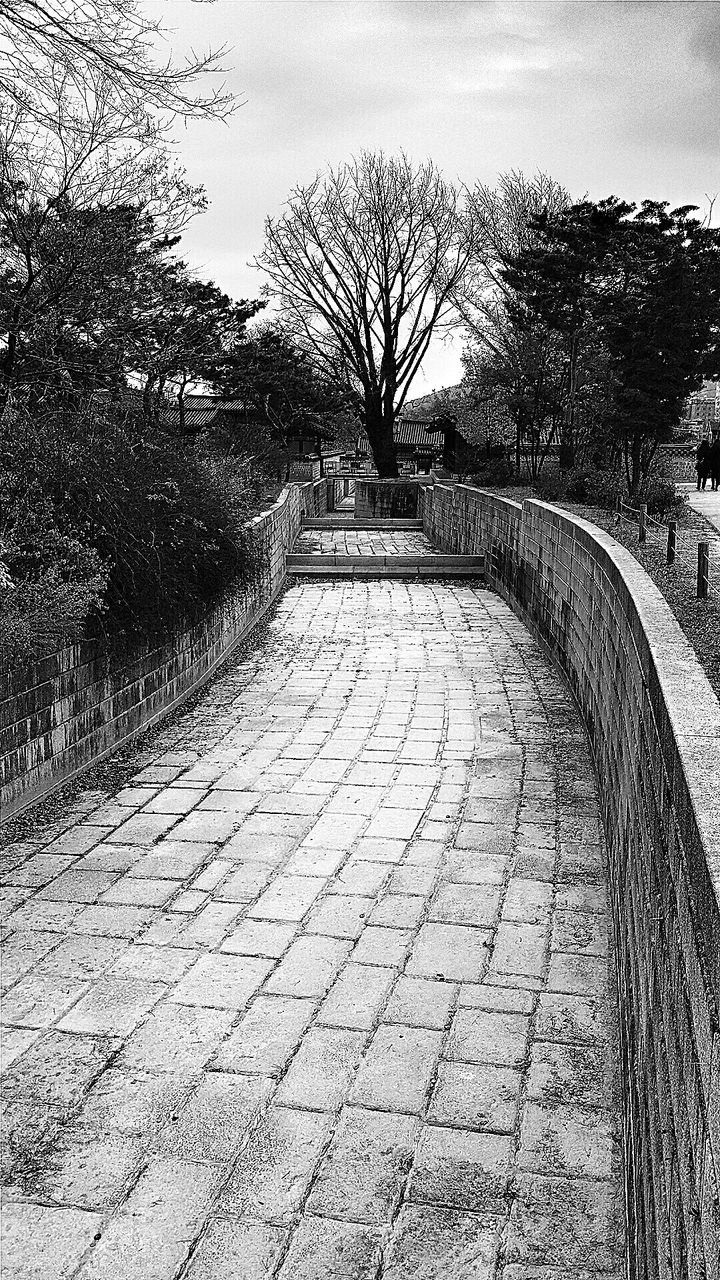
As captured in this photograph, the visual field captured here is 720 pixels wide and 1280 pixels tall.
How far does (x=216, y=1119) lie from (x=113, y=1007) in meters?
0.81

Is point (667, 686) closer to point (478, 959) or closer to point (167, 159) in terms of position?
point (478, 959)

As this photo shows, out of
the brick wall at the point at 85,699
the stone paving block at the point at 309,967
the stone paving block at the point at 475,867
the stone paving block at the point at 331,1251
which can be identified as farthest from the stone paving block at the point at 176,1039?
the brick wall at the point at 85,699

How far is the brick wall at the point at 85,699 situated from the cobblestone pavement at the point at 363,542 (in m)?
9.35

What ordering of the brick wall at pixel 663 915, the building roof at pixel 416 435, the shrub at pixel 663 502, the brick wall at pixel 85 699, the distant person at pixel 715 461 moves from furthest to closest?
the building roof at pixel 416 435 < the distant person at pixel 715 461 < the shrub at pixel 663 502 < the brick wall at pixel 85 699 < the brick wall at pixel 663 915

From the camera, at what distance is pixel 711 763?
8.32 feet

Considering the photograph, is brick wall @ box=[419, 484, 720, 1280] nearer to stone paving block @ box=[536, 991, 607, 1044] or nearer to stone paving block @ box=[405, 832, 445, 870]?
stone paving block @ box=[536, 991, 607, 1044]

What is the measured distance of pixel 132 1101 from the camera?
3.48 m

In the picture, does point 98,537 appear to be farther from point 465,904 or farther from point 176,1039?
point 176,1039

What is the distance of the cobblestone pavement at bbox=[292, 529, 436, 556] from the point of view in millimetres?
19584

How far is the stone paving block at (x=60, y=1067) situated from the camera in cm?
351

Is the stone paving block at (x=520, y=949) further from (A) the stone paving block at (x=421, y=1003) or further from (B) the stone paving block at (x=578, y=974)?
(A) the stone paving block at (x=421, y=1003)

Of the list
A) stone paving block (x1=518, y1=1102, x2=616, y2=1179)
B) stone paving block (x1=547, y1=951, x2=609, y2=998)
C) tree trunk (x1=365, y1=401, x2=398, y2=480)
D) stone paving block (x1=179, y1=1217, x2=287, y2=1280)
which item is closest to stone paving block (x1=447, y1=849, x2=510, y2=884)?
stone paving block (x1=547, y1=951, x2=609, y2=998)

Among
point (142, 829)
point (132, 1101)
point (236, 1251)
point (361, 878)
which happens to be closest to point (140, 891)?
point (142, 829)

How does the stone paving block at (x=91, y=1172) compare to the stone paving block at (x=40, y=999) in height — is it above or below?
below
